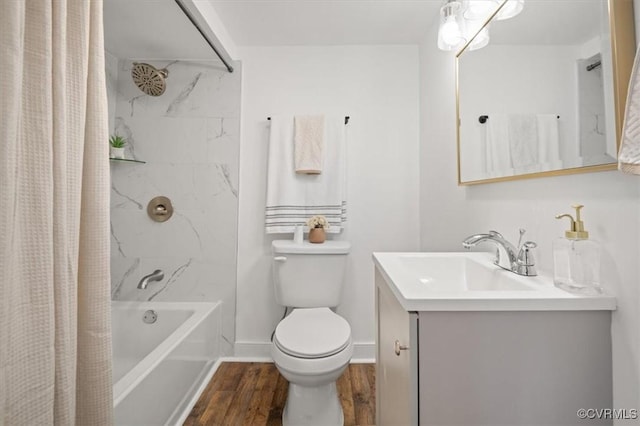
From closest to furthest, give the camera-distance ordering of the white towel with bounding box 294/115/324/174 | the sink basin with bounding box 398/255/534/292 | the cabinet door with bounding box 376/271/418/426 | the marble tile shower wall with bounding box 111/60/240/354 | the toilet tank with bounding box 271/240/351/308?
the cabinet door with bounding box 376/271/418/426
the sink basin with bounding box 398/255/534/292
the toilet tank with bounding box 271/240/351/308
the white towel with bounding box 294/115/324/174
the marble tile shower wall with bounding box 111/60/240/354

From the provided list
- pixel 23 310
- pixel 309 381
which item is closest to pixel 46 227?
pixel 23 310

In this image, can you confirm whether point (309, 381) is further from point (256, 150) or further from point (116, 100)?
point (116, 100)

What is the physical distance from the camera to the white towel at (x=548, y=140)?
30.8 inches

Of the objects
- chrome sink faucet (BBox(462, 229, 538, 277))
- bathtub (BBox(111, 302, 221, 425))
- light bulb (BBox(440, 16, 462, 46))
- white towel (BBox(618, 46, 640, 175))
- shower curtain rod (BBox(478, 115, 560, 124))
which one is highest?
light bulb (BBox(440, 16, 462, 46))

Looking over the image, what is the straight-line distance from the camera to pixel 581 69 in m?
0.71

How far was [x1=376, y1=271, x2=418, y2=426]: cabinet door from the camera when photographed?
59 cm

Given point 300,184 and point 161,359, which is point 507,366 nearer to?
point 161,359

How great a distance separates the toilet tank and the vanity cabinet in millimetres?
1030

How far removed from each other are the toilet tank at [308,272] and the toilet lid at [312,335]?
0.46ft

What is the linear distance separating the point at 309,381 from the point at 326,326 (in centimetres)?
26

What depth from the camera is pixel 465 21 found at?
1228mm

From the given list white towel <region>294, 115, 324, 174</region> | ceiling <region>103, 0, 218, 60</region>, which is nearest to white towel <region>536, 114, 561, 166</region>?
white towel <region>294, 115, 324, 174</region>

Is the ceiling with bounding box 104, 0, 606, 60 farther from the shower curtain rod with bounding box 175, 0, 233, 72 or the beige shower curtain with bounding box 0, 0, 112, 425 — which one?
the beige shower curtain with bounding box 0, 0, 112, 425

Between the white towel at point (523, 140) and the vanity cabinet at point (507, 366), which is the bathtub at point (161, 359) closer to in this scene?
the vanity cabinet at point (507, 366)
